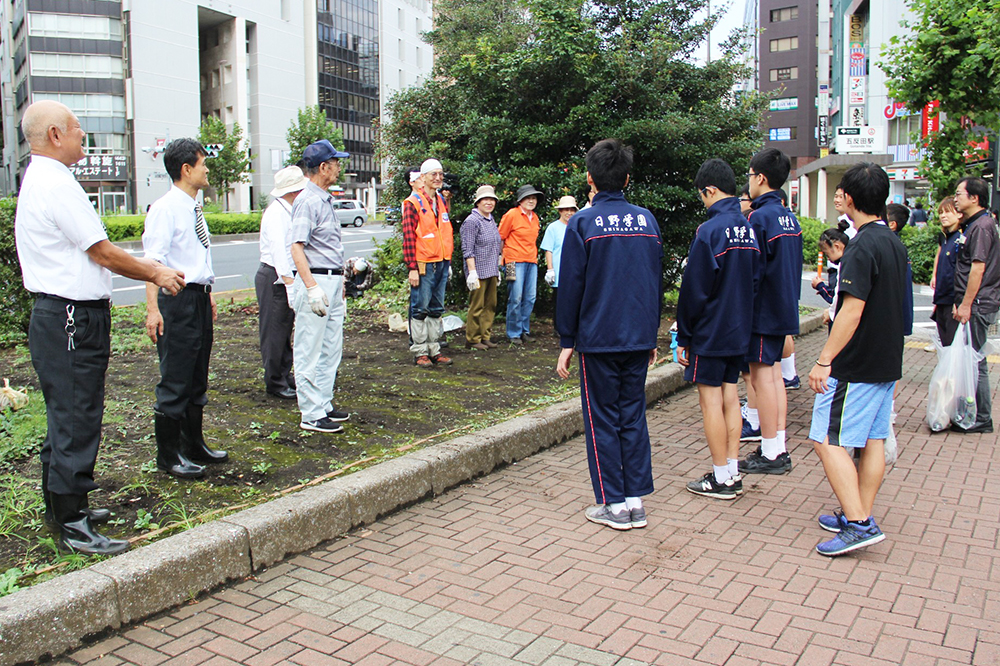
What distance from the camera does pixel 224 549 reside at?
141 inches

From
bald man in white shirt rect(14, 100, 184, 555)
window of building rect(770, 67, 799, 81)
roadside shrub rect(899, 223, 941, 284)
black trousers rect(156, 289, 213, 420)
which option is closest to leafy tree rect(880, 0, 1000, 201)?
roadside shrub rect(899, 223, 941, 284)

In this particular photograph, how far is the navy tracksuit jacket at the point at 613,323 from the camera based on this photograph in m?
4.26

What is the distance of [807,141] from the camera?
67375 millimetres

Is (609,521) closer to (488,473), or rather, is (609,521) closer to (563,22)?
(488,473)

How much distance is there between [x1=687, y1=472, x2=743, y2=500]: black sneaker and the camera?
480 cm

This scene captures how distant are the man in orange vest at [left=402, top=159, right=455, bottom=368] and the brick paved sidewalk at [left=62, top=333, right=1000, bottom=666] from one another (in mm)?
2914

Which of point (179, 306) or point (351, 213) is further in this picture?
point (351, 213)

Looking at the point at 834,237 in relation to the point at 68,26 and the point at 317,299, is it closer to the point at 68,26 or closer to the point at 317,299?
the point at 317,299

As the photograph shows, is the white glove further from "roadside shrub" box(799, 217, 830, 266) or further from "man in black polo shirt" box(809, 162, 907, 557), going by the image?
"roadside shrub" box(799, 217, 830, 266)

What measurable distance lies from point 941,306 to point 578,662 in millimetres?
4907

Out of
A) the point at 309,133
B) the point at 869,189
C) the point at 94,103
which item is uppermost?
the point at 94,103

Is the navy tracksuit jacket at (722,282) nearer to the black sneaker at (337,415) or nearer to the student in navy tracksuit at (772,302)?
the student in navy tracksuit at (772,302)

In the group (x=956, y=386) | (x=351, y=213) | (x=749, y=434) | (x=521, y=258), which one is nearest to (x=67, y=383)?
(x=749, y=434)

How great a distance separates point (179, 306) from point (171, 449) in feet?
2.64
